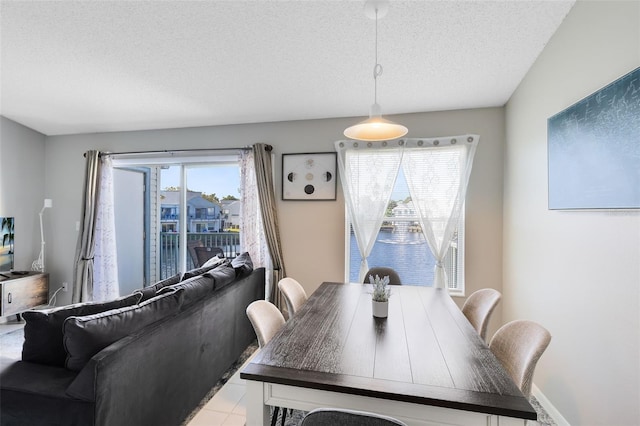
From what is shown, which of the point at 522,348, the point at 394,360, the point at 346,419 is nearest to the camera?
the point at 346,419

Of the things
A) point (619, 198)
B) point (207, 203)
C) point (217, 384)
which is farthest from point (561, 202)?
point (207, 203)

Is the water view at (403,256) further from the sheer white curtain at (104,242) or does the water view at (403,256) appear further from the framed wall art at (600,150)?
the sheer white curtain at (104,242)

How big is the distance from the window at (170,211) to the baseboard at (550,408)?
3423 mm

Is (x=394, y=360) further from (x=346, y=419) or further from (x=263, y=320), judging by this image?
(x=263, y=320)

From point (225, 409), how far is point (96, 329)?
3.65ft

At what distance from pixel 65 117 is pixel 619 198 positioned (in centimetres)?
527

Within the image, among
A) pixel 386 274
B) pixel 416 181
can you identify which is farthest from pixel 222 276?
pixel 416 181

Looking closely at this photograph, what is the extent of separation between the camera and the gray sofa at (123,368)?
1.25 metres

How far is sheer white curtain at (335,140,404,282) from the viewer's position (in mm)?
3221

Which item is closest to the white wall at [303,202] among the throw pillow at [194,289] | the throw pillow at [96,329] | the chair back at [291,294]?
the chair back at [291,294]

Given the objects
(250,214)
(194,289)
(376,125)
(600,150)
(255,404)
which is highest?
(376,125)

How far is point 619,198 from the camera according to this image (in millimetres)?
1356

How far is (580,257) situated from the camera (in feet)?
5.54

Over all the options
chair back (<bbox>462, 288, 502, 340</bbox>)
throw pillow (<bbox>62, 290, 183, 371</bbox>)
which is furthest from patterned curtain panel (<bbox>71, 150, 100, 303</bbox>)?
chair back (<bbox>462, 288, 502, 340</bbox>)
